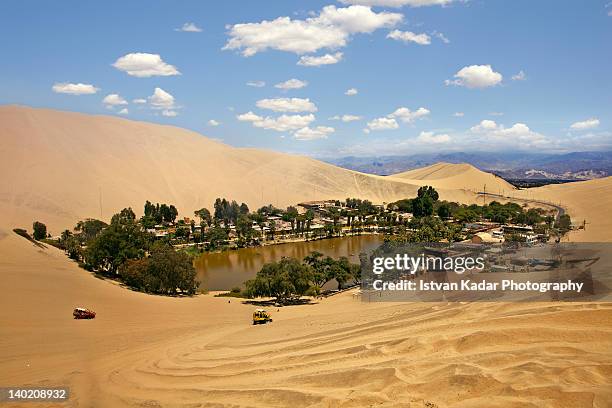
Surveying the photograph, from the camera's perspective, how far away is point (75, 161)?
362 ft

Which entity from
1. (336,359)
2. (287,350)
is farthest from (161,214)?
(336,359)

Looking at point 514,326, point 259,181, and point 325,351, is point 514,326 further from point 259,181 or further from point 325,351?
point 259,181

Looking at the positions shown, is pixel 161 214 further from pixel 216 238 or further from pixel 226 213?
pixel 216 238

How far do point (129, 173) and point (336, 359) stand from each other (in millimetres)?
114858

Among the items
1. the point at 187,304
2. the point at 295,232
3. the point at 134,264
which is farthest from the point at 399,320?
the point at 295,232

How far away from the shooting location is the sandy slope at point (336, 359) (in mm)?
8508

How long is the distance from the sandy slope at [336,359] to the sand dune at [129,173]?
6651 cm

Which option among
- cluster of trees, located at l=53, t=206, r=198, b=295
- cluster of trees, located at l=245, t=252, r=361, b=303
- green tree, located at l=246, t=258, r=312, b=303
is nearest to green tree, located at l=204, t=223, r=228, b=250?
cluster of trees, located at l=53, t=206, r=198, b=295

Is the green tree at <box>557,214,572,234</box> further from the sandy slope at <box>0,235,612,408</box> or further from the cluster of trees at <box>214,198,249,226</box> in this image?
the cluster of trees at <box>214,198,249,226</box>

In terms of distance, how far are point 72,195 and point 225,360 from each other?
296ft

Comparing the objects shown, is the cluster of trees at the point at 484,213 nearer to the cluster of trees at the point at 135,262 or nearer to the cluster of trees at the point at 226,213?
the cluster of trees at the point at 226,213

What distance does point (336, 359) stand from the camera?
11.5 meters

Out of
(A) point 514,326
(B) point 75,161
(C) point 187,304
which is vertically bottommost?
(C) point 187,304

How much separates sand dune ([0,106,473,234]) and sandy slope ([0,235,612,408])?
66511mm
